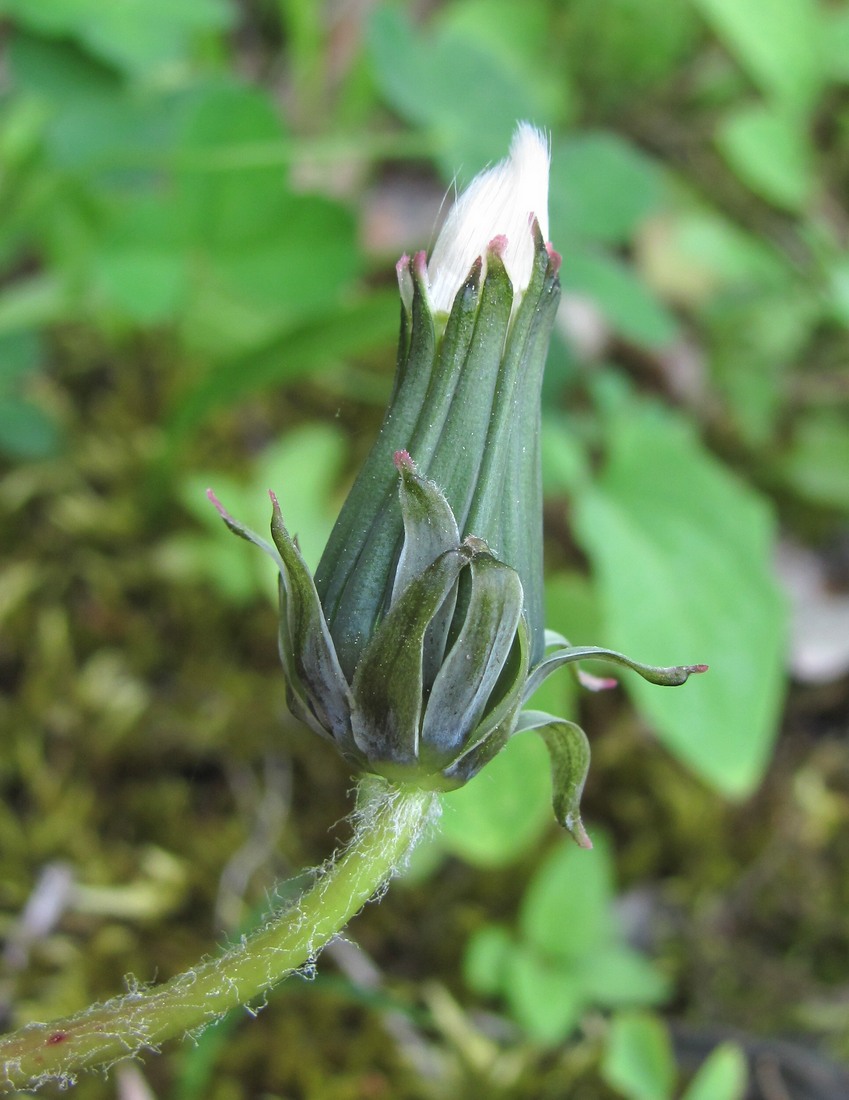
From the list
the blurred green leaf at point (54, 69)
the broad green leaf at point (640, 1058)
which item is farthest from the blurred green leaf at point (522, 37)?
the broad green leaf at point (640, 1058)

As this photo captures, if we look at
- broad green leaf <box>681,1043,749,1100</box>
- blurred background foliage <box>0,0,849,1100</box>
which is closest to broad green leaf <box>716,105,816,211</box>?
blurred background foliage <box>0,0,849,1100</box>

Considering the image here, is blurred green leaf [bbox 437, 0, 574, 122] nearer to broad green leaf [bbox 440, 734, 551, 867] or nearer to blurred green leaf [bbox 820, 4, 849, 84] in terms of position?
blurred green leaf [bbox 820, 4, 849, 84]

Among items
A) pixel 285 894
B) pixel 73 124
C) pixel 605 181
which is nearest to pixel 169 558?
pixel 285 894

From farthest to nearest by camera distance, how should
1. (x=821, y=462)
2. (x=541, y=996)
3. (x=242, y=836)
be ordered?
(x=821, y=462) < (x=242, y=836) < (x=541, y=996)

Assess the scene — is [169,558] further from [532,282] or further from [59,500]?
[532,282]

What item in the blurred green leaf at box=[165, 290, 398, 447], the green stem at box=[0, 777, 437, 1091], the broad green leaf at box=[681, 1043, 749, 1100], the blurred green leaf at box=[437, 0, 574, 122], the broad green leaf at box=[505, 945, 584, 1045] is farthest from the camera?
the blurred green leaf at box=[437, 0, 574, 122]

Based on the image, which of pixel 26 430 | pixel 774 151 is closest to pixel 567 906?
pixel 26 430

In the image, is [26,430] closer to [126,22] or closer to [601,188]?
[126,22]

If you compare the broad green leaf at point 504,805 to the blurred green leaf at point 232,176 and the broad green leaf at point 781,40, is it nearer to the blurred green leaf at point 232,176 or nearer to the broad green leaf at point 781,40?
the blurred green leaf at point 232,176
